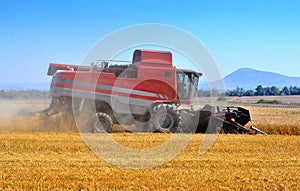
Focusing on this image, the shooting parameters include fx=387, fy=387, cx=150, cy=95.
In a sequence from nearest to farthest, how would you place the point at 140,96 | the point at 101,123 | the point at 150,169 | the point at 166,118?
the point at 150,169 < the point at 101,123 < the point at 140,96 < the point at 166,118

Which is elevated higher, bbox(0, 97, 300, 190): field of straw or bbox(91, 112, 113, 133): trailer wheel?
bbox(91, 112, 113, 133): trailer wheel

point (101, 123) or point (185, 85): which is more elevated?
point (185, 85)

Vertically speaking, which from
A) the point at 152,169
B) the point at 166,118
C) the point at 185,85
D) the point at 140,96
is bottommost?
the point at 152,169

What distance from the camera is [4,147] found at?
10.4 m

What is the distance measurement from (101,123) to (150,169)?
5627 millimetres

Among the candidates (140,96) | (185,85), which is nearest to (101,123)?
(140,96)

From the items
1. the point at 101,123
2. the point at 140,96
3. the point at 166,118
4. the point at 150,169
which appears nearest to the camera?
the point at 150,169

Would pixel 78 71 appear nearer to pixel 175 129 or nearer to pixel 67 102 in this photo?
pixel 67 102

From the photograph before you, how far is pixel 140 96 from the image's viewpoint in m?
13.7

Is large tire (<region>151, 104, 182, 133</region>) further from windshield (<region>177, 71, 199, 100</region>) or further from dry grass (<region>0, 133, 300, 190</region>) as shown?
dry grass (<region>0, 133, 300, 190</region>)

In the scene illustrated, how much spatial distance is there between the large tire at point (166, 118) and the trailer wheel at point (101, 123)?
5.12 ft

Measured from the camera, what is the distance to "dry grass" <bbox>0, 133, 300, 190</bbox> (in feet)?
22.6

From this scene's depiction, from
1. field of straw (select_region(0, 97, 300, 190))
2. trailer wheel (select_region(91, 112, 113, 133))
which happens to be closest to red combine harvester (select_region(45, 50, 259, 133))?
trailer wheel (select_region(91, 112, 113, 133))

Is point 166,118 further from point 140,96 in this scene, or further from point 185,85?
point 185,85
